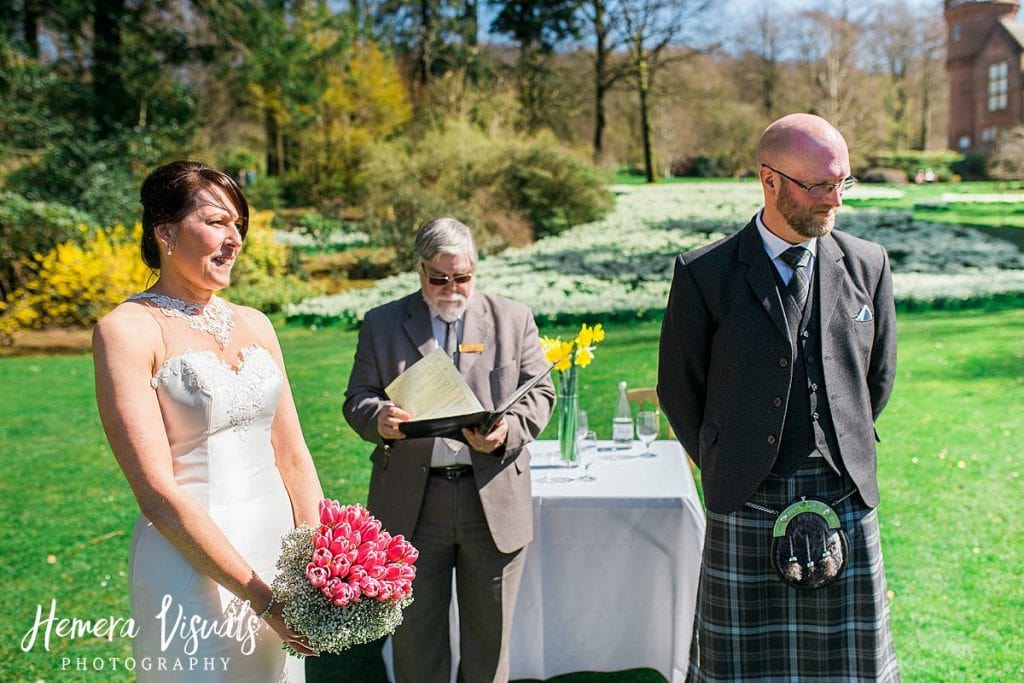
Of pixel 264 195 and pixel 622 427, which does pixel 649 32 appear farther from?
pixel 622 427

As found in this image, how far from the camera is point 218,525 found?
225 cm

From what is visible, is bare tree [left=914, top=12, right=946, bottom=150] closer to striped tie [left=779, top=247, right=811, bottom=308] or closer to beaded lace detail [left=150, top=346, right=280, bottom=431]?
striped tie [left=779, top=247, right=811, bottom=308]

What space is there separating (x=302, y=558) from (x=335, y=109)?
78.4 feet

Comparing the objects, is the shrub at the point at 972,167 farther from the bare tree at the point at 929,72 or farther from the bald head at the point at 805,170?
the bald head at the point at 805,170

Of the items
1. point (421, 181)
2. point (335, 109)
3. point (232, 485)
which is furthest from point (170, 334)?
point (335, 109)

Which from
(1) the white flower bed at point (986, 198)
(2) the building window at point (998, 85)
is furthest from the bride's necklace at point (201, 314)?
(2) the building window at point (998, 85)

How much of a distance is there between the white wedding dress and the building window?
2357 centimetres

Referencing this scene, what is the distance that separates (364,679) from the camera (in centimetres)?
397

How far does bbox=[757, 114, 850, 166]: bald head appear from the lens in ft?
7.99

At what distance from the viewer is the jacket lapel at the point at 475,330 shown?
312 cm

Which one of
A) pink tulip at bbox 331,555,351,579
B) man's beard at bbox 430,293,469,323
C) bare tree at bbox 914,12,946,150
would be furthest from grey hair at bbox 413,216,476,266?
bare tree at bbox 914,12,946,150

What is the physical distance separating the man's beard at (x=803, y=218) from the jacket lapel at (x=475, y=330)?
1.15 m

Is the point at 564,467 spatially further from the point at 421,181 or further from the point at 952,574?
the point at 421,181

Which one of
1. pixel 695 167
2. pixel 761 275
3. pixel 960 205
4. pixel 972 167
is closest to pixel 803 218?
pixel 761 275
